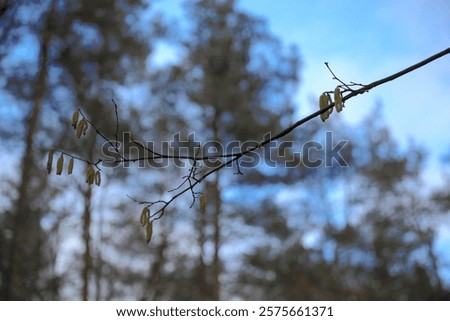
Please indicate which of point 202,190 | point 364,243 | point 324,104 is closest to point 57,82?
point 202,190

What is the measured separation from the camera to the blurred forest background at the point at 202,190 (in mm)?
4242

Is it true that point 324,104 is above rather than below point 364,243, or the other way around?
below

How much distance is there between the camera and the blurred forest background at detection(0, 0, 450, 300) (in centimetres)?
424


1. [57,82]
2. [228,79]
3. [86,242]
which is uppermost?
[228,79]

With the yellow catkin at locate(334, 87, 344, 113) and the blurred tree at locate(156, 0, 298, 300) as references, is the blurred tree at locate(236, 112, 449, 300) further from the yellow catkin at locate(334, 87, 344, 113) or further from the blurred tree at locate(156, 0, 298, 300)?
the yellow catkin at locate(334, 87, 344, 113)

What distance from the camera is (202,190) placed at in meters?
4.96

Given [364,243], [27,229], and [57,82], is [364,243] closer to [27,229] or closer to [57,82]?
[27,229]

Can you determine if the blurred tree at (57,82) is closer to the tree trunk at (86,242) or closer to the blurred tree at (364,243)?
the tree trunk at (86,242)

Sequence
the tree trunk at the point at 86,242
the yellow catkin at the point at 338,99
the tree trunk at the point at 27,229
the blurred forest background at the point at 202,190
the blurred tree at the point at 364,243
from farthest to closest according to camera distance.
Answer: the blurred tree at the point at 364,243 < the tree trunk at the point at 86,242 < the blurred forest background at the point at 202,190 < the tree trunk at the point at 27,229 < the yellow catkin at the point at 338,99

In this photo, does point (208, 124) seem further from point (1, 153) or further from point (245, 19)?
point (1, 153)

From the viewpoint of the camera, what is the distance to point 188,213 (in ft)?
16.2

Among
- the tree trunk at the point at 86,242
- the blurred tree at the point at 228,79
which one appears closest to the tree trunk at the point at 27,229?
the tree trunk at the point at 86,242

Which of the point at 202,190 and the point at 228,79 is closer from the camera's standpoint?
the point at 202,190
